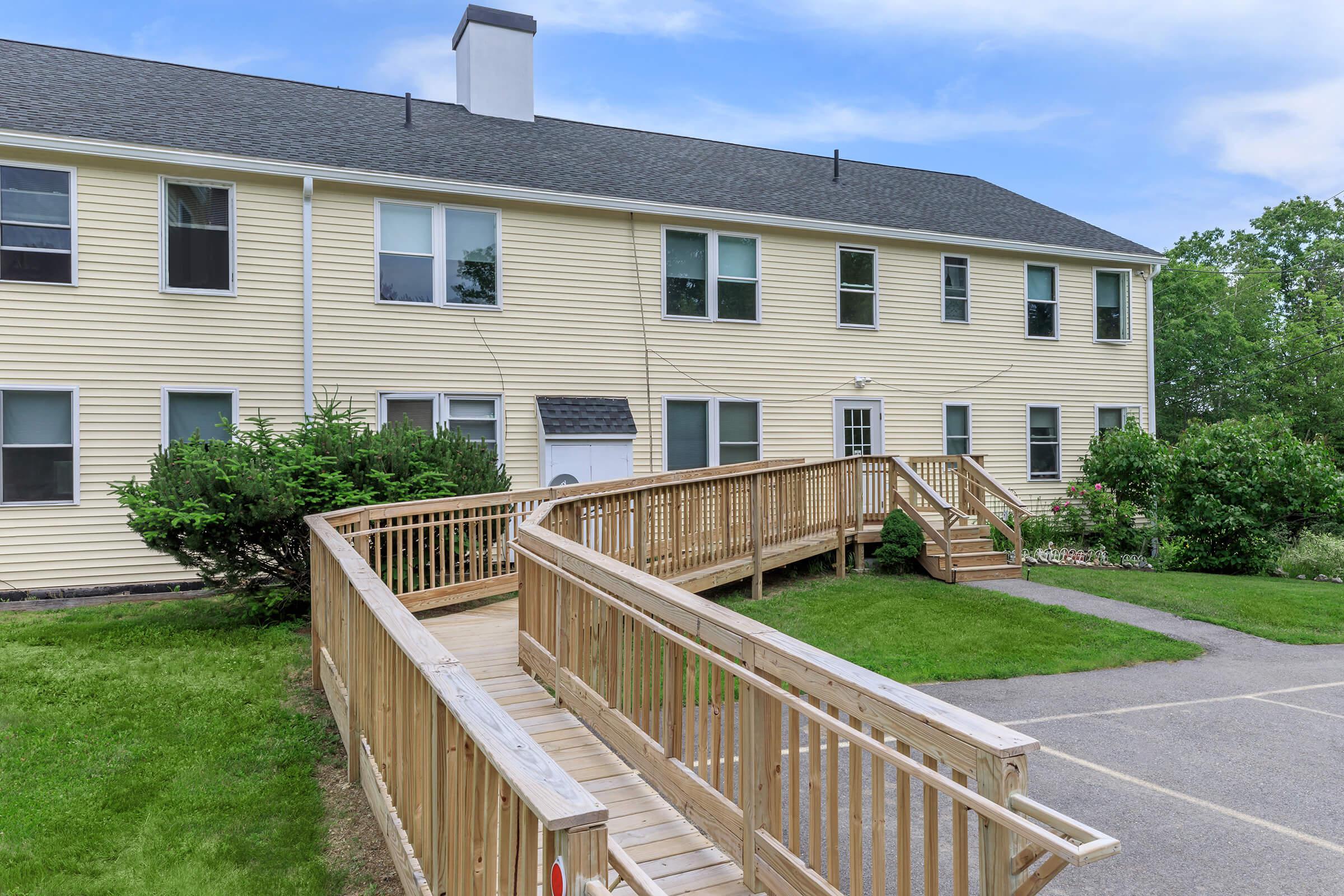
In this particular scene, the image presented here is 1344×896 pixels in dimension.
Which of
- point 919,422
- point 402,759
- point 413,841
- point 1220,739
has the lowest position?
point 1220,739

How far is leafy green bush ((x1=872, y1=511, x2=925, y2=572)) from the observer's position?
11914mm

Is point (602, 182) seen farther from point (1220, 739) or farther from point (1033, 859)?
point (1033, 859)

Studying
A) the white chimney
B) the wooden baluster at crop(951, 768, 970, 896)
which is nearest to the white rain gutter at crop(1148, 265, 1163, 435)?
the white chimney

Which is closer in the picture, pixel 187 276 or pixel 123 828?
pixel 123 828

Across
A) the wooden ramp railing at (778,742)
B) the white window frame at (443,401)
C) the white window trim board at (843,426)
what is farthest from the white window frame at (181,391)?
the white window trim board at (843,426)

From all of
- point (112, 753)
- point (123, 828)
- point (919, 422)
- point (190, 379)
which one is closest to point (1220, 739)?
point (123, 828)

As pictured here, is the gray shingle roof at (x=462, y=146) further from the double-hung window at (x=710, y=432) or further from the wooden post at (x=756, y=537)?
the wooden post at (x=756, y=537)

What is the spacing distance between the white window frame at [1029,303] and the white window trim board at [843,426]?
12.1 ft

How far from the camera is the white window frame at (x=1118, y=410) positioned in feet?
57.4

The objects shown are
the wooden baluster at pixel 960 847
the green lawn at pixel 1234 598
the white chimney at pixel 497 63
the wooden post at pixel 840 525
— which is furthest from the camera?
the white chimney at pixel 497 63

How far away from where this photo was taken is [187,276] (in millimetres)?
11258

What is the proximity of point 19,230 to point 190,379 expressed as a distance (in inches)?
100

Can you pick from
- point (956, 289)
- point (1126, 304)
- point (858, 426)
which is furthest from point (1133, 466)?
point (858, 426)

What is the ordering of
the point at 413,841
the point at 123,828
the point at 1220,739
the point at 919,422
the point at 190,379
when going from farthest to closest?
the point at 919,422 → the point at 190,379 → the point at 1220,739 → the point at 123,828 → the point at 413,841
